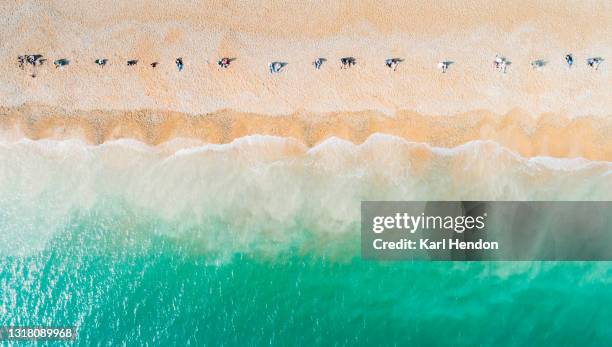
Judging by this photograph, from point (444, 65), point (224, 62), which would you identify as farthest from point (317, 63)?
point (444, 65)

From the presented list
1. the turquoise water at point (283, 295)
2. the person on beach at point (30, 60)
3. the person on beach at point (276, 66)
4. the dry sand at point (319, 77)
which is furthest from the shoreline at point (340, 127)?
the turquoise water at point (283, 295)

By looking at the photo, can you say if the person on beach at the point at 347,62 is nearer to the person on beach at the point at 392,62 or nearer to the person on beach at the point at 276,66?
the person on beach at the point at 392,62

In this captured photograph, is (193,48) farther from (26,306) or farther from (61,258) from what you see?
(26,306)

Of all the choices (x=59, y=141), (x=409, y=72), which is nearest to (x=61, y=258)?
(x=59, y=141)

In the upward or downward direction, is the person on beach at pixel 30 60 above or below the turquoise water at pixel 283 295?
above

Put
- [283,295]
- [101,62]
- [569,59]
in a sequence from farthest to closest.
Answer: [101,62]
[569,59]
[283,295]

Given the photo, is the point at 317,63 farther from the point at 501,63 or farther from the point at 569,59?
the point at 569,59
